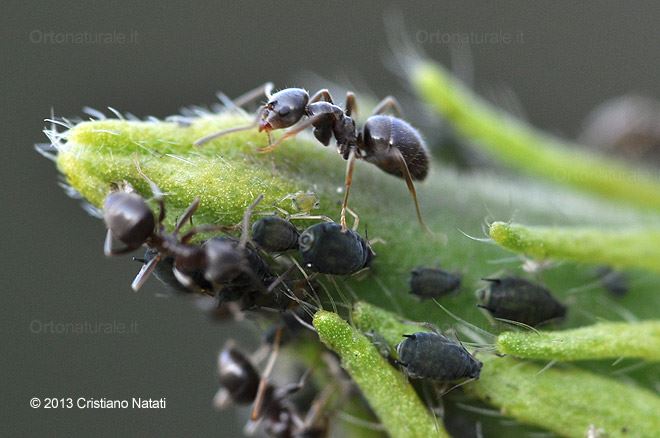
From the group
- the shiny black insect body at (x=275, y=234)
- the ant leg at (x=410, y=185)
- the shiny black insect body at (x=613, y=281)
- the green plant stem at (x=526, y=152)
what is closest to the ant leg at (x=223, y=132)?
the shiny black insect body at (x=275, y=234)

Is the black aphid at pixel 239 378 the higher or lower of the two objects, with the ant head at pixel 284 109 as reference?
lower

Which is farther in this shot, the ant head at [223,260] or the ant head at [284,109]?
the ant head at [284,109]

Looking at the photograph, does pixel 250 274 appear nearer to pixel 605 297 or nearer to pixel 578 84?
pixel 605 297

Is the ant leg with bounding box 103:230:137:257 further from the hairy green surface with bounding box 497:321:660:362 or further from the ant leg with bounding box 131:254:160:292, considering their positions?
the hairy green surface with bounding box 497:321:660:362

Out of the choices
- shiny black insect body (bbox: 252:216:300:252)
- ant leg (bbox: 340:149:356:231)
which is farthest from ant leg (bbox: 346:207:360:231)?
shiny black insect body (bbox: 252:216:300:252)

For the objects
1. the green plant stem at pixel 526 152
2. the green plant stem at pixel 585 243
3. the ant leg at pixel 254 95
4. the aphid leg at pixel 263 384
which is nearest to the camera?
the green plant stem at pixel 585 243

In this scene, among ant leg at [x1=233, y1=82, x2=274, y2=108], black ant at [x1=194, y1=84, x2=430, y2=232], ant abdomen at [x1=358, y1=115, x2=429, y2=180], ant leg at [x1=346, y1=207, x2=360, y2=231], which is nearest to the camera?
ant leg at [x1=346, y1=207, x2=360, y2=231]

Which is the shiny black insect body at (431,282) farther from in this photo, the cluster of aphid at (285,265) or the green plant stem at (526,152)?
the green plant stem at (526,152)
